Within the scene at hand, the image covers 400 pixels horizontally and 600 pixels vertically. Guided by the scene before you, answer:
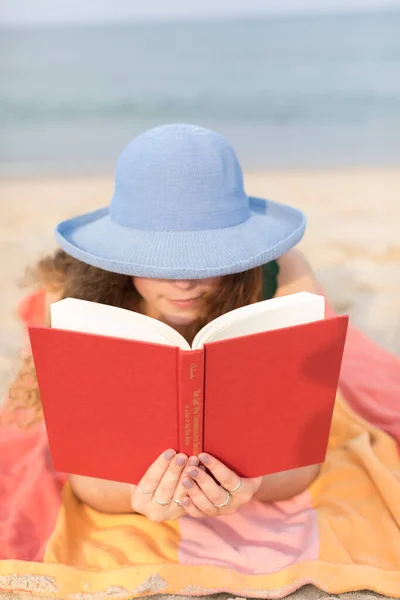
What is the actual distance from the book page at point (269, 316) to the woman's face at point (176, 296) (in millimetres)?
258

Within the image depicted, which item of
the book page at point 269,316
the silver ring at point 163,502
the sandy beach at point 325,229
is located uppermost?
the book page at point 269,316

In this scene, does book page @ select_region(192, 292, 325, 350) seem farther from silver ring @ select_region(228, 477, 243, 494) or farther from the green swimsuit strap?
the green swimsuit strap

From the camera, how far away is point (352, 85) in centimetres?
603

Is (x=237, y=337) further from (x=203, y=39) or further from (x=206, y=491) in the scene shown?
(x=203, y=39)

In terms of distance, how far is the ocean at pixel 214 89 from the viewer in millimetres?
5141

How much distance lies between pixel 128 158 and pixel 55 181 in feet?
12.2

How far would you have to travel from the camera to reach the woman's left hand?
894 millimetres

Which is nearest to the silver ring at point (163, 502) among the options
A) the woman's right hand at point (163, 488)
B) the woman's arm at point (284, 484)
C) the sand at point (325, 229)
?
the woman's right hand at point (163, 488)

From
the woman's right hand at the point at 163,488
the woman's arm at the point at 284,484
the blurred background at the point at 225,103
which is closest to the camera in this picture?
the woman's right hand at the point at 163,488

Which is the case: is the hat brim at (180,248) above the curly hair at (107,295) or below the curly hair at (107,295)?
above

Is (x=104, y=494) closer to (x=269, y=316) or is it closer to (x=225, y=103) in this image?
(x=269, y=316)

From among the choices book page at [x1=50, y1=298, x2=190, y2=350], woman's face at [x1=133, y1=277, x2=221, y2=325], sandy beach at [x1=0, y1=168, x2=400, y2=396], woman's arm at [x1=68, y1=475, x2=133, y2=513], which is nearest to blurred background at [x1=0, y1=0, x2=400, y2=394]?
sandy beach at [x1=0, y1=168, x2=400, y2=396]

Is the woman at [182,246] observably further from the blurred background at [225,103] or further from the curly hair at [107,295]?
the blurred background at [225,103]

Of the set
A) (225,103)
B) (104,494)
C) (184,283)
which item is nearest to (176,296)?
(184,283)
